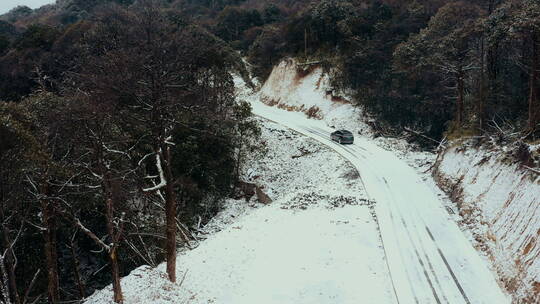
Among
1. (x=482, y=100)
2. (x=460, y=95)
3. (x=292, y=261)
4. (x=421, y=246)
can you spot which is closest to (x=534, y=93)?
(x=482, y=100)

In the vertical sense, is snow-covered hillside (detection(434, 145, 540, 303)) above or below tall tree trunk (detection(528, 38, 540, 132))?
below

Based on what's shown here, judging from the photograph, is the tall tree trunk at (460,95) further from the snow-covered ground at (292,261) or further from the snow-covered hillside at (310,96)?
the snow-covered hillside at (310,96)

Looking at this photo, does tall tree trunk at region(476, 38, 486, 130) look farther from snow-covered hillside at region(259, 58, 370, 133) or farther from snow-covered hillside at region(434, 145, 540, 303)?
snow-covered hillside at region(259, 58, 370, 133)

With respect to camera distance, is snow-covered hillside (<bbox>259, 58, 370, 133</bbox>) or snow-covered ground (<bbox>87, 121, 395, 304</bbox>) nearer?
snow-covered ground (<bbox>87, 121, 395, 304</bbox>)

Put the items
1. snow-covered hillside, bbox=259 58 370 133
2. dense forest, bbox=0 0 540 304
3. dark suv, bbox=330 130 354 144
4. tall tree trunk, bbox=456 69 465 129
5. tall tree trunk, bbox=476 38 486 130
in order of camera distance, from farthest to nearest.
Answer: snow-covered hillside, bbox=259 58 370 133
dark suv, bbox=330 130 354 144
tall tree trunk, bbox=456 69 465 129
tall tree trunk, bbox=476 38 486 130
dense forest, bbox=0 0 540 304

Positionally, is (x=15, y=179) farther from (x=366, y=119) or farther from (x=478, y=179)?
(x=366, y=119)

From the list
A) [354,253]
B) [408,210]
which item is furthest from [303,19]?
[354,253]

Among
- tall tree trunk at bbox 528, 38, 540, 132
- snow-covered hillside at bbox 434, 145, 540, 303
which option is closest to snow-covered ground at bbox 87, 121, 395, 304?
snow-covered hillside at bbox 434, 145, 540, 303
